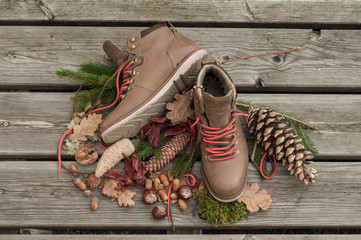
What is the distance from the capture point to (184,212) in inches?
50.8

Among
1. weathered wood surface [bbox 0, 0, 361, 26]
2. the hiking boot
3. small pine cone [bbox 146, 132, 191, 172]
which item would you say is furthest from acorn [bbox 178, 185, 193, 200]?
weathered wood surface [bbox 0, 0, 361, 26]

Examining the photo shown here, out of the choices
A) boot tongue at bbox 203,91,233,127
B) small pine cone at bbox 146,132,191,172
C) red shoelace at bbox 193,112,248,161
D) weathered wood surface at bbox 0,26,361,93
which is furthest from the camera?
weathered wood surface at bbox 0,26,361,93

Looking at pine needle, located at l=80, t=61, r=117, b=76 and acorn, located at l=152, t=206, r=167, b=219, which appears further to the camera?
pine needle, located at l=80, t=61, r=117, b=76

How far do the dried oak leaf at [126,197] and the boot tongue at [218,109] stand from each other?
0.49 metres

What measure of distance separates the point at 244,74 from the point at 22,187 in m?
1.24

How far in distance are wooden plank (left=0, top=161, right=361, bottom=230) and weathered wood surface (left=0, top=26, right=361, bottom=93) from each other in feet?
1.52

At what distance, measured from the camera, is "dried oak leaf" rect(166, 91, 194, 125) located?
4.21ft

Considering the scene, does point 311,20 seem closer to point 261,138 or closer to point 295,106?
point 295,106

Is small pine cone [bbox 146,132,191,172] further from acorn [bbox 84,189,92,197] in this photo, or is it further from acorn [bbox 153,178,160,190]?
acorn [bbox 84,189,92,197]

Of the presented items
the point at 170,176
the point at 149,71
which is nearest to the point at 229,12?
the point at 149,71

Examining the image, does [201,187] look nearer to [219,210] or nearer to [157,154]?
[219,210]

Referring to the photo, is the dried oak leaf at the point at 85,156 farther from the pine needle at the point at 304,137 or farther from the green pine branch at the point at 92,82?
the pine needle at the point at 304,137

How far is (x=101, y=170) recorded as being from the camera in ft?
4.10

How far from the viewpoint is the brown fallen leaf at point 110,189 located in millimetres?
1279
